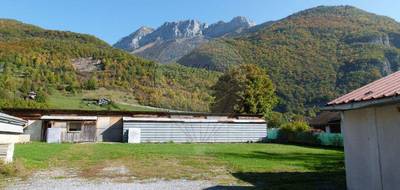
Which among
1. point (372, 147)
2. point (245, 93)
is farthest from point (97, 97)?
point (372, 147)

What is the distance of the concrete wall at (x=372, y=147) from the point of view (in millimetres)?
5535

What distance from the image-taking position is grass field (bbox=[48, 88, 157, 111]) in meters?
63.9

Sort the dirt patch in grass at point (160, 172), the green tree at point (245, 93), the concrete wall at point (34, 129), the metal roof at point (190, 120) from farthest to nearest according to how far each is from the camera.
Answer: the green tree at point (245, 93), the metal roof at point (190, 120), the concrete wall at point (34, 129), the dirt patch in grass at point (160, 172)

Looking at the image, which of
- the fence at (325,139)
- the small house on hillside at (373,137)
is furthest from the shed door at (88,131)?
the small house on hillside at (373,137)

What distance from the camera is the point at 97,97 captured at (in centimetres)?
7275

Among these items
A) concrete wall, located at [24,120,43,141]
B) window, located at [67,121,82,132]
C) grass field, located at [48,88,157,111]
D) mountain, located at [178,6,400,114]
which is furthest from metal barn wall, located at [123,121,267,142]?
mountain, located at [178,6,400,114]

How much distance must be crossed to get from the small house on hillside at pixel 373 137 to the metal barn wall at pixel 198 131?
26.5m

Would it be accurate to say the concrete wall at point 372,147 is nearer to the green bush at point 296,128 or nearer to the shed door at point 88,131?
the green bush at point 296,128

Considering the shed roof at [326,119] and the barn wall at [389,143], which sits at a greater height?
the shed roof at [326,119]

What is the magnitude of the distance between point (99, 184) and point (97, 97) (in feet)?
219

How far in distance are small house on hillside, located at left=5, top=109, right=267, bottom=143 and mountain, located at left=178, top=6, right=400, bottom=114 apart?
121ft

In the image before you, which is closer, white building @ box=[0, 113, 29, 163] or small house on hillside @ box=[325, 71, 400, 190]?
small house on hillside @ box=[325, 71, 400, 190]

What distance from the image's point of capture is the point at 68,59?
291 feet

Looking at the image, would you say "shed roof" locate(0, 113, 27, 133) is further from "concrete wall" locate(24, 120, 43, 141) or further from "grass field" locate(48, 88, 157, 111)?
"grass field" locate(48, 88, 157, 111)
